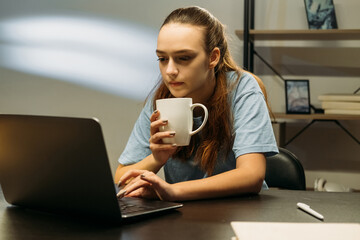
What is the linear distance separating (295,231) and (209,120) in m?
0.65

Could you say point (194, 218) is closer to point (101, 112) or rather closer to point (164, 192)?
point (164, 192)

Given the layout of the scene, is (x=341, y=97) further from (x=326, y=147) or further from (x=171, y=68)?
(x=171, y=68)

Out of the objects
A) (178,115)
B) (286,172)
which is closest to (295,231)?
(178,115)

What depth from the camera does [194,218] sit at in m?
0.88

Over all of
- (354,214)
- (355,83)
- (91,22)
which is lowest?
(354,214)

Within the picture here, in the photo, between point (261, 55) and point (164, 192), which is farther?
point (261, 55)

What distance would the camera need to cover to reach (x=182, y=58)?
1.28 metres

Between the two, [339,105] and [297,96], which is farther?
[297,96]

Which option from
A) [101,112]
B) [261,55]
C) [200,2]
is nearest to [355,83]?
[261,55]

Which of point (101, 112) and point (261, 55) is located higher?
point (261, 55)

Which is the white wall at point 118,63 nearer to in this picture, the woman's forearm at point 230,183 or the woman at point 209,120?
the woman at point 209,120

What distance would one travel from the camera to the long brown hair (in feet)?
4.39

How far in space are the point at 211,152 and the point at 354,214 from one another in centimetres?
45

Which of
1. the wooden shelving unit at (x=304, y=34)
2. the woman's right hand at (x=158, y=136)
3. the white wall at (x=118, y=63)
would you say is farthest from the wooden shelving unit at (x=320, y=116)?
the woman's right hand at (x=158, y=136)
